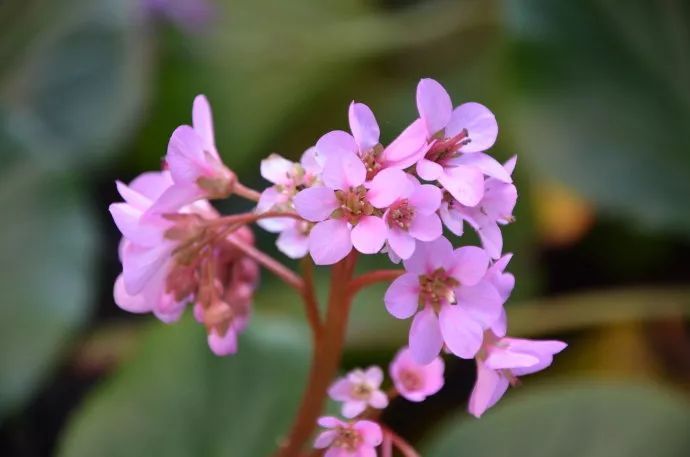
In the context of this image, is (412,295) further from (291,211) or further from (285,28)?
(285,28)

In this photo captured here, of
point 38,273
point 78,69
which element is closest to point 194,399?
point 38,273

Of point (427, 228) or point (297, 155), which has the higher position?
point (427, 228)

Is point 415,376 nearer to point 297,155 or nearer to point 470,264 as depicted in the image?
point 470,264

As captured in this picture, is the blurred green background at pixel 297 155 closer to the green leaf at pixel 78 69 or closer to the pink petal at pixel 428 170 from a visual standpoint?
the green leaf at pixel 78 69

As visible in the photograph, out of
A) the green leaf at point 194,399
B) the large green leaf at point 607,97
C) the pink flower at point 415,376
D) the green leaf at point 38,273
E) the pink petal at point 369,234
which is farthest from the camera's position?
the large green leaf at point 607,97

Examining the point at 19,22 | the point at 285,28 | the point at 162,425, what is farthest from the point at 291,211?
the point at 285,28

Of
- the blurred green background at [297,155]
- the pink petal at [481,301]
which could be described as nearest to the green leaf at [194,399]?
the blurred green background at [297,155]

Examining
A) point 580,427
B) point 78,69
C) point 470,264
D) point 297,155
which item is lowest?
point 580,427
